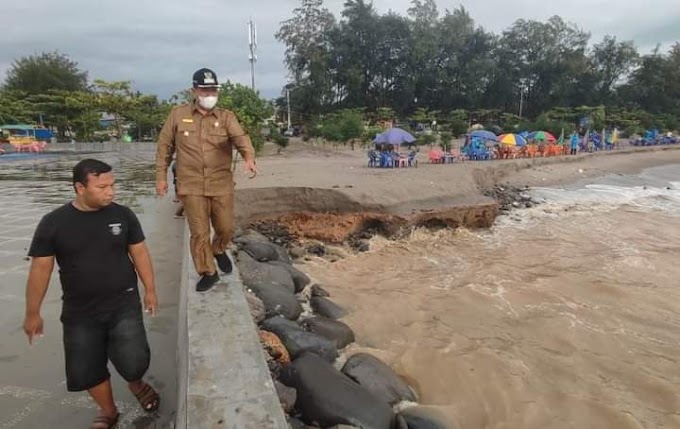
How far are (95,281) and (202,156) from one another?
1.42 meters

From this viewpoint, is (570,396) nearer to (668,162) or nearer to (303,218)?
(303,218)

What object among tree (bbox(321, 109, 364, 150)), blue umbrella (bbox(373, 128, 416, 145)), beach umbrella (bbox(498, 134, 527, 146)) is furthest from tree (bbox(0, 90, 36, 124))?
beach umbrella (bbox(498, 134, 527, 146))

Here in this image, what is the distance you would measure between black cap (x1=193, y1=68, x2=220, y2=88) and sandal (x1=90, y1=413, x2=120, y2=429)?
234cm

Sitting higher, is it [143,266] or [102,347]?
[143,266]

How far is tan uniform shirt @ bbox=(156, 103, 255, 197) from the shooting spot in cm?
365

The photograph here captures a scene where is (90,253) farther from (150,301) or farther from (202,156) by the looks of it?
(202,156)

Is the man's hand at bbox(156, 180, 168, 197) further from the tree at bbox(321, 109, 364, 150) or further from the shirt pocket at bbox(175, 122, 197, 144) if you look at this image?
the tree at bbox(321, 109, 364, 150)

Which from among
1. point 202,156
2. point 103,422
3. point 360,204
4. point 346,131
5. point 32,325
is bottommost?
point 103,422

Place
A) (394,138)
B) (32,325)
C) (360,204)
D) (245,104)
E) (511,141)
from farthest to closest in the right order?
(511,141) → (394,138) → (245,104) → (360,204) → (32,325)

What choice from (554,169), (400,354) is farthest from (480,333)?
(554,169)

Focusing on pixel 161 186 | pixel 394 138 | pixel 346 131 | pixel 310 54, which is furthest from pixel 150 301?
pixel 310 54

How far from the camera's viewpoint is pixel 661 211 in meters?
14.9

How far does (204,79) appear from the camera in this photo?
3543mm

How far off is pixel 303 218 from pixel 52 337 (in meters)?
6.57
